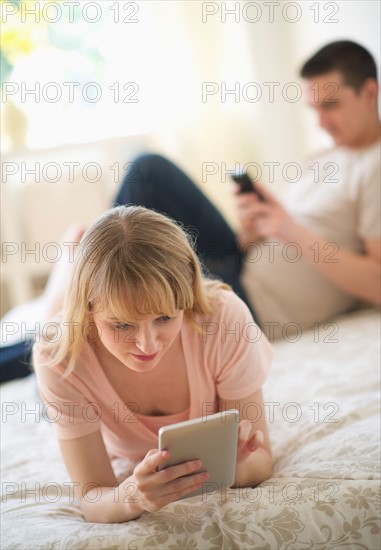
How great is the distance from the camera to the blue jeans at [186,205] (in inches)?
70.4

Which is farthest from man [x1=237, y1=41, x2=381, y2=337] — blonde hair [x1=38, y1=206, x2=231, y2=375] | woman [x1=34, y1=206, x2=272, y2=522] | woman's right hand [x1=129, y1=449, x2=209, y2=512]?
woman's right hand [x1=129, y1=449, x2=209, y2=512]

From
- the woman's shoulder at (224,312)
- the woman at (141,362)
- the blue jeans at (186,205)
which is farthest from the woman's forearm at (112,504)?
the blue jeans at (186,205)

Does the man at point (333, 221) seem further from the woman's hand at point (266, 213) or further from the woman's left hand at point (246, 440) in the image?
the woman's left hand at point (246, 440)

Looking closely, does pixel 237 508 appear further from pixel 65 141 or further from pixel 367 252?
pixel 65 141

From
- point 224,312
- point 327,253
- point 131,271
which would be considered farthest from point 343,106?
point 131,271

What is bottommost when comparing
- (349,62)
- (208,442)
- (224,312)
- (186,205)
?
(208,442)

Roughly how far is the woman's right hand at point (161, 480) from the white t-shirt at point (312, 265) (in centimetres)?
91

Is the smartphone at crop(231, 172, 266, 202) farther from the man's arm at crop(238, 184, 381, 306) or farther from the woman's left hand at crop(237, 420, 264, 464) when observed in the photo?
the woman's left hand at crop(237, 420, 264, 464)

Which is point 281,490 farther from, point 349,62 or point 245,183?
point 349,62

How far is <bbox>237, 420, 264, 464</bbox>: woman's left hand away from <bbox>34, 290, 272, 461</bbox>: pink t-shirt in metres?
0.09

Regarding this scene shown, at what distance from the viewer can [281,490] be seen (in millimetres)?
952

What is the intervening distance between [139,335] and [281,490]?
1.07 ft

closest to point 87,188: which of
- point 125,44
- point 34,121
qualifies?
point 34,121

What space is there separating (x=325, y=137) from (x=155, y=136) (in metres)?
0.98
